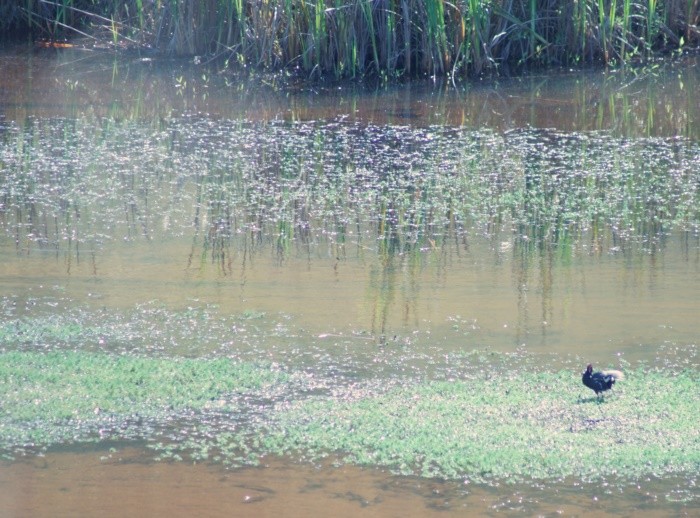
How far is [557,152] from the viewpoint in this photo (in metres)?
Answer: 6.69

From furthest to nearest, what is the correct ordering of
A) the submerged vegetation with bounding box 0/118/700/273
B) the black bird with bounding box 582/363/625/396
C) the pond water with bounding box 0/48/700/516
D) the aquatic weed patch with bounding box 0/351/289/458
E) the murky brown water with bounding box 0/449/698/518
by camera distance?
1. the submerged vegetation with bounding box 0/118/700/273
2. the black bird with bounding box 582/363/625/396
3. the aquatic weed patch with bounding box 0/351/289/458
4. the pond water with bounding box 0/48/700/516
5. the murky brown water with bounding box 0/449/698/518

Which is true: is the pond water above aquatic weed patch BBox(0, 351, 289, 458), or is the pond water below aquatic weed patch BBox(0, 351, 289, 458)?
above

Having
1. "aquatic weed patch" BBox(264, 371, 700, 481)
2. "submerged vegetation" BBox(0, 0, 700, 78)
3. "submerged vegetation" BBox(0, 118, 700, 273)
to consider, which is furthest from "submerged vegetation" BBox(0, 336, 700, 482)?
"submerged vegetation" BBox(0, 0, 700, 78)

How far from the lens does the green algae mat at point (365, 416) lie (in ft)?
10.4

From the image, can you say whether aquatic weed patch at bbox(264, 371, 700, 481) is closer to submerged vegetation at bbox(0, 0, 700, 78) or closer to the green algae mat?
the green algae mat

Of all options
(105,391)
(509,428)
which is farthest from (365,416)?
(105,391)

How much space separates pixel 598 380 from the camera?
3.45 meters

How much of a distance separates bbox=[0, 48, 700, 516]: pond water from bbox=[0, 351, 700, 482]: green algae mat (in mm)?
50

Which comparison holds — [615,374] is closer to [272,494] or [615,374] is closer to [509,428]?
[509,428]

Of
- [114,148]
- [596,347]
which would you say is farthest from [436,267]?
[114,148]

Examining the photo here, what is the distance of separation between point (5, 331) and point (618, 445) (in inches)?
87.0

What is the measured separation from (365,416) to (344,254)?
1655 millimetres

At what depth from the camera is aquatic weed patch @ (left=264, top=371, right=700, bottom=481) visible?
3119mm

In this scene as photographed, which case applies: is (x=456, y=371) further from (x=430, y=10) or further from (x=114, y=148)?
(x=430, y=10)
